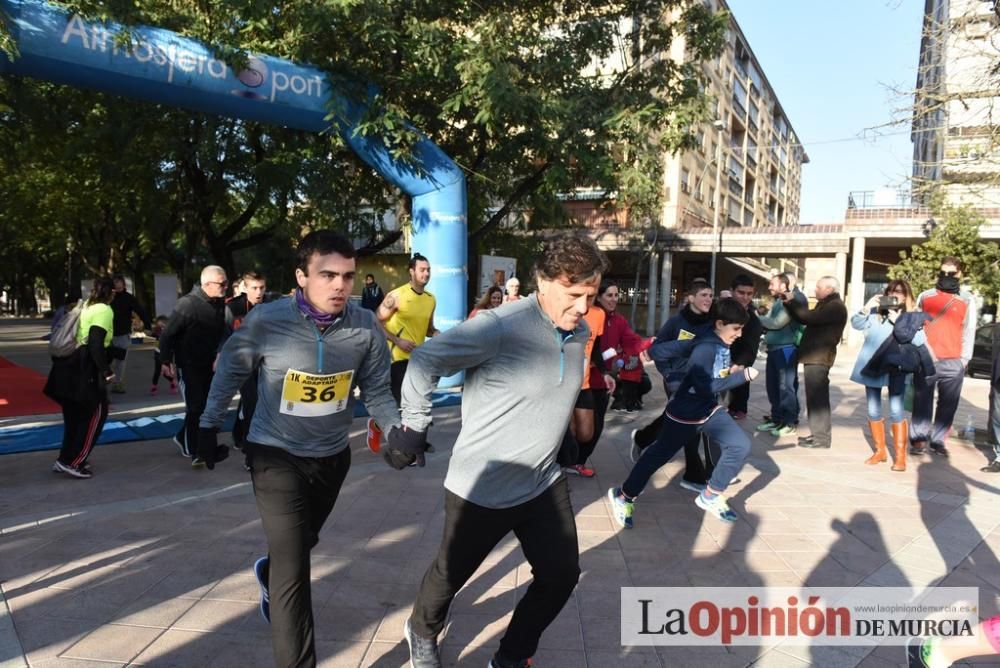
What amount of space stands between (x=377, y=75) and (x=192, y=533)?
7911 mm

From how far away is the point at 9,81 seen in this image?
1177 cm

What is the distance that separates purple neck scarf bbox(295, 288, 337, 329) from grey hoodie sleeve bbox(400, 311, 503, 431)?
0.44 meters

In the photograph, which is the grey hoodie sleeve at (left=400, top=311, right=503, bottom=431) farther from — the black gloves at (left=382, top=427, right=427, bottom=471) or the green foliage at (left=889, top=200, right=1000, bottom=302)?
the green foliage at (left=889, top=200, right=1000, bottom=302)

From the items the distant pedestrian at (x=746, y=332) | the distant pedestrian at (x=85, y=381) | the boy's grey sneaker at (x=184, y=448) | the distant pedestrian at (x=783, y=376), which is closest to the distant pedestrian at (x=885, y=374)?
the distant pedestrian at (x=746, y=332)

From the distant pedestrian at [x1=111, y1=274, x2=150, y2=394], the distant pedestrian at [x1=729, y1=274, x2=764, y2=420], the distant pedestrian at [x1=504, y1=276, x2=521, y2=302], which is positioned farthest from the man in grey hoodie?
the distant pedestrian at [x1=111, y1=274, x2=150, y2=394]

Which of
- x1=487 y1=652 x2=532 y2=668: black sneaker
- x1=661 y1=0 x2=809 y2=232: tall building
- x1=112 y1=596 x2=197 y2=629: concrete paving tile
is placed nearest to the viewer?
x1=487 y1=652 x2=532 y2=668: black sneaker

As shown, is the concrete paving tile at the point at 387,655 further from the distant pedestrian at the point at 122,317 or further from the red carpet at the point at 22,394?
the red carpet at the point at 22,394

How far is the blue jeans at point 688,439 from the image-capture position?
452cm

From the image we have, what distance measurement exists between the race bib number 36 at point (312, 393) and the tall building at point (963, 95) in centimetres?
775

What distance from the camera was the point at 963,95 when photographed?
7.65m

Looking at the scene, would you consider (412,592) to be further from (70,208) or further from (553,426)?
(70,208)

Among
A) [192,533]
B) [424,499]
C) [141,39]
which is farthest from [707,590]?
[141,39]

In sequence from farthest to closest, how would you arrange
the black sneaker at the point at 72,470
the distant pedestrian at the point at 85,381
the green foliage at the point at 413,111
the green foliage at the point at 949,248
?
the green foliage at the point at 949,248 → the green foliage at the point at 413,111 → the black sneaker at the point at 72,470 → the distant pedestrian at the point at 85,381

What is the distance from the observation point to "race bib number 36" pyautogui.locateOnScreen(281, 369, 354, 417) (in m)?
2.58
